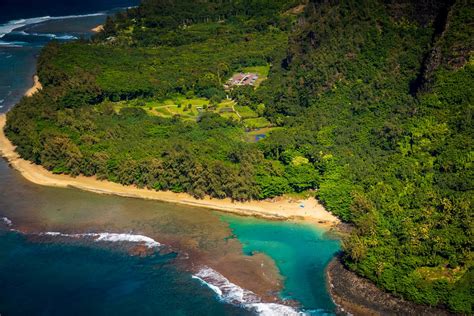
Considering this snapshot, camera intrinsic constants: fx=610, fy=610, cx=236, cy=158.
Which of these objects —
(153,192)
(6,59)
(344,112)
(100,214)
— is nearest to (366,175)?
(344,112)

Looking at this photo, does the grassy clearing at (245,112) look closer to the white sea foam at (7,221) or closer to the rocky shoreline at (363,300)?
the white sea foam at (7,221)

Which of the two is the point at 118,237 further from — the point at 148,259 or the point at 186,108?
the point at 186,108

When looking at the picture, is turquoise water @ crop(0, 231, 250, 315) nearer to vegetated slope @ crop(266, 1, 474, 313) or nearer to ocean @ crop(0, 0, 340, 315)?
ocean @ crop(0, 0, 340, 315)

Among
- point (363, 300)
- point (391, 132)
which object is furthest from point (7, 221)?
point (391, 132)

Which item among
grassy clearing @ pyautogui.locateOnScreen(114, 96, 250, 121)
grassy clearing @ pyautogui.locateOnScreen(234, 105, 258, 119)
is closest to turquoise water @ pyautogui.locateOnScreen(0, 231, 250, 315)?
grassy clearing @ pyautogui.locateOnScreen(114, 96, 250, 121)

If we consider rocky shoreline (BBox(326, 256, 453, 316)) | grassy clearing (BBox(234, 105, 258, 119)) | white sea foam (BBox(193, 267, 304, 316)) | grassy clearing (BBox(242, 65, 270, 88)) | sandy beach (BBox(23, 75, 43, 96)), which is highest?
sandy beach (BBox(23, 75, 43, 96))

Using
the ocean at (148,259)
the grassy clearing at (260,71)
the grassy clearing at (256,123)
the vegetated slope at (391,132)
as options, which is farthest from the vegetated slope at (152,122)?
the vegetated slope at (391,132)
